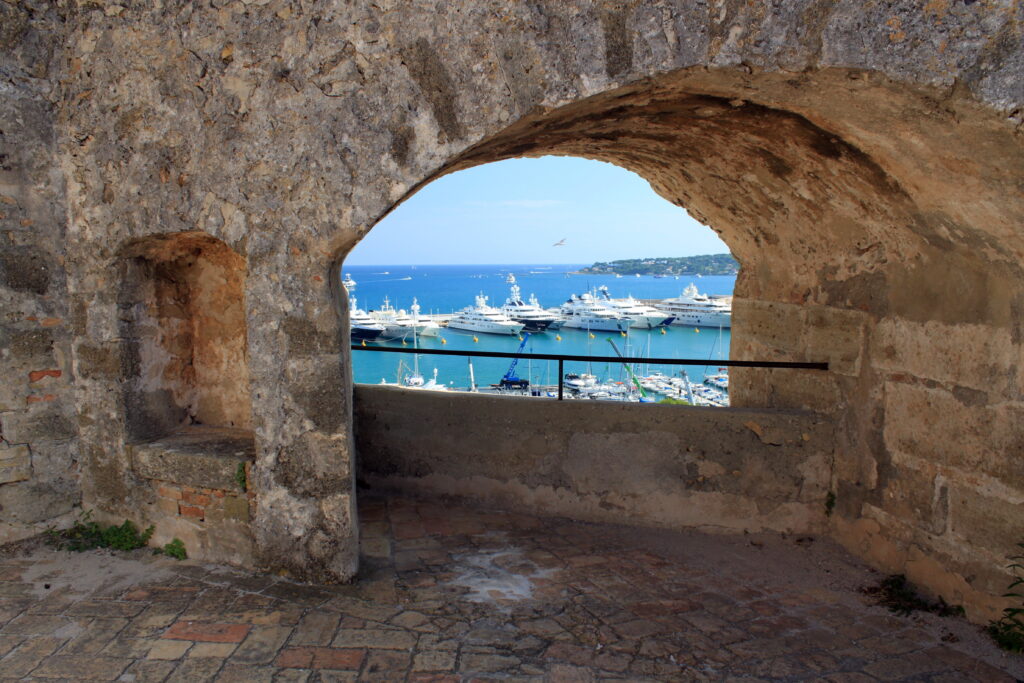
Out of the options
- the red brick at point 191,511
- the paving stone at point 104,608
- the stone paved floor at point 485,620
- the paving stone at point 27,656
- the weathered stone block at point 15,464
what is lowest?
the stone paved floor at point 485,620

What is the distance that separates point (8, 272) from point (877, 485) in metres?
4.88

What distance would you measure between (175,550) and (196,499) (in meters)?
0.33

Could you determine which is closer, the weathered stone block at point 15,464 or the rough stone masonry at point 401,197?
the rough stone masonry at point 401,197

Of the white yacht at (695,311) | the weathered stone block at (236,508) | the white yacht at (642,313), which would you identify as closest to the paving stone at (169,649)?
the weathered stone block at (236,508)

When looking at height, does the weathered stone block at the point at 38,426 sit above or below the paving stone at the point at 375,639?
above

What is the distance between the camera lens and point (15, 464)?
380 centimetres

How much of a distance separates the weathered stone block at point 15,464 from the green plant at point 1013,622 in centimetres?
487

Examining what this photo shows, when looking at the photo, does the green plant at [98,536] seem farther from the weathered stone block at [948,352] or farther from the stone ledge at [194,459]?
the weathered stone block at [948,352]

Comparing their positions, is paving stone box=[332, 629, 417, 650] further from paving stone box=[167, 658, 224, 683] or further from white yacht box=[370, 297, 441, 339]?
white yacht box=[370, 297, 441, 339]

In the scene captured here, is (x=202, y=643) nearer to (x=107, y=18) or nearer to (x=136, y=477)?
(x=136, y=477)

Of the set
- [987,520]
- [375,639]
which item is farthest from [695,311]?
[375,639]

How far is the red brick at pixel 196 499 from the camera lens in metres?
3.67

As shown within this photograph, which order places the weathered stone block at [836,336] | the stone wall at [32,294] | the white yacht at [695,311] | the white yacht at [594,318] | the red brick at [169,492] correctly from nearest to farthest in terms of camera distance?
the stone wall at [32,294], the red brick at [169,492], the weathered stone block at [836,336], the white yacht at [594,318], the white yacht at [695,311]

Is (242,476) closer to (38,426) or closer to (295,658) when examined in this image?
(295,658)
